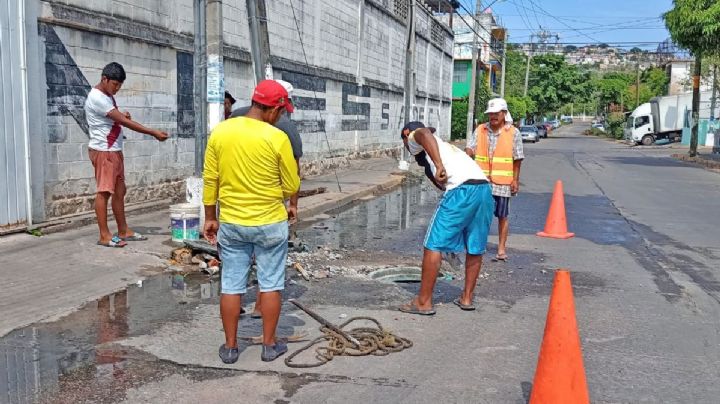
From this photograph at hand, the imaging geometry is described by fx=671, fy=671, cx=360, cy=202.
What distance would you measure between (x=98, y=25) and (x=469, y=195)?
19.3ft

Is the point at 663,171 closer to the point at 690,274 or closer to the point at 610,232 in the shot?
the point at 610,232

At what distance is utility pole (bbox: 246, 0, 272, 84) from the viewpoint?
395 inches

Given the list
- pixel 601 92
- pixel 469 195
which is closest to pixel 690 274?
pixel 469 195

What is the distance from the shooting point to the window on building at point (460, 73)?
2104 inches

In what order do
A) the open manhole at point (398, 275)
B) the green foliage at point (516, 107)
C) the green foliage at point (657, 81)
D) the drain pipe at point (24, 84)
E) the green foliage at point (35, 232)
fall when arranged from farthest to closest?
the green foliage at point (657, 81)
the green foliage at point (516, 107)
the green foliage at point (35, 232)
the drain pipe at point (24, 84)
the open manhole at point (398, 275)

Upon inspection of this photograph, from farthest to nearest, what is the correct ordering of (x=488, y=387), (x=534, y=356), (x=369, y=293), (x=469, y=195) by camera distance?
(x=369, y=293) < (x=469, y=195) < (x=534, y=356) < (x=488, y=387)

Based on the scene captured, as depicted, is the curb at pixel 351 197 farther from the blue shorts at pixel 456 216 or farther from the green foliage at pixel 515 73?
the green foliage at pixel 515 73

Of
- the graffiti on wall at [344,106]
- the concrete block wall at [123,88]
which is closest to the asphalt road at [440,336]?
the concrete block wall at [123,88]

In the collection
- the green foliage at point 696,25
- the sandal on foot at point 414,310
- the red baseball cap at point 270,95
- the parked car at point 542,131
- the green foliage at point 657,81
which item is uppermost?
the green foliage at point 657,81

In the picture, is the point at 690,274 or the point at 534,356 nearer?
the point at 534,356

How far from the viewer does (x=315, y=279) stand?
262 inches

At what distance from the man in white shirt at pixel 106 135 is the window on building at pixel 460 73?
4818 centimetres

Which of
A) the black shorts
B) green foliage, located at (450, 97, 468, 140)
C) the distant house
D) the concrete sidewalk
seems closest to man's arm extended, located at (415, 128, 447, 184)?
the black shorts

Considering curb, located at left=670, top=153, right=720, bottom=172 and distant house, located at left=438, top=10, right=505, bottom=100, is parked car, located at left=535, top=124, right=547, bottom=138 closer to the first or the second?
distant house, located at left=438, top=10, right=505, bottom=100
